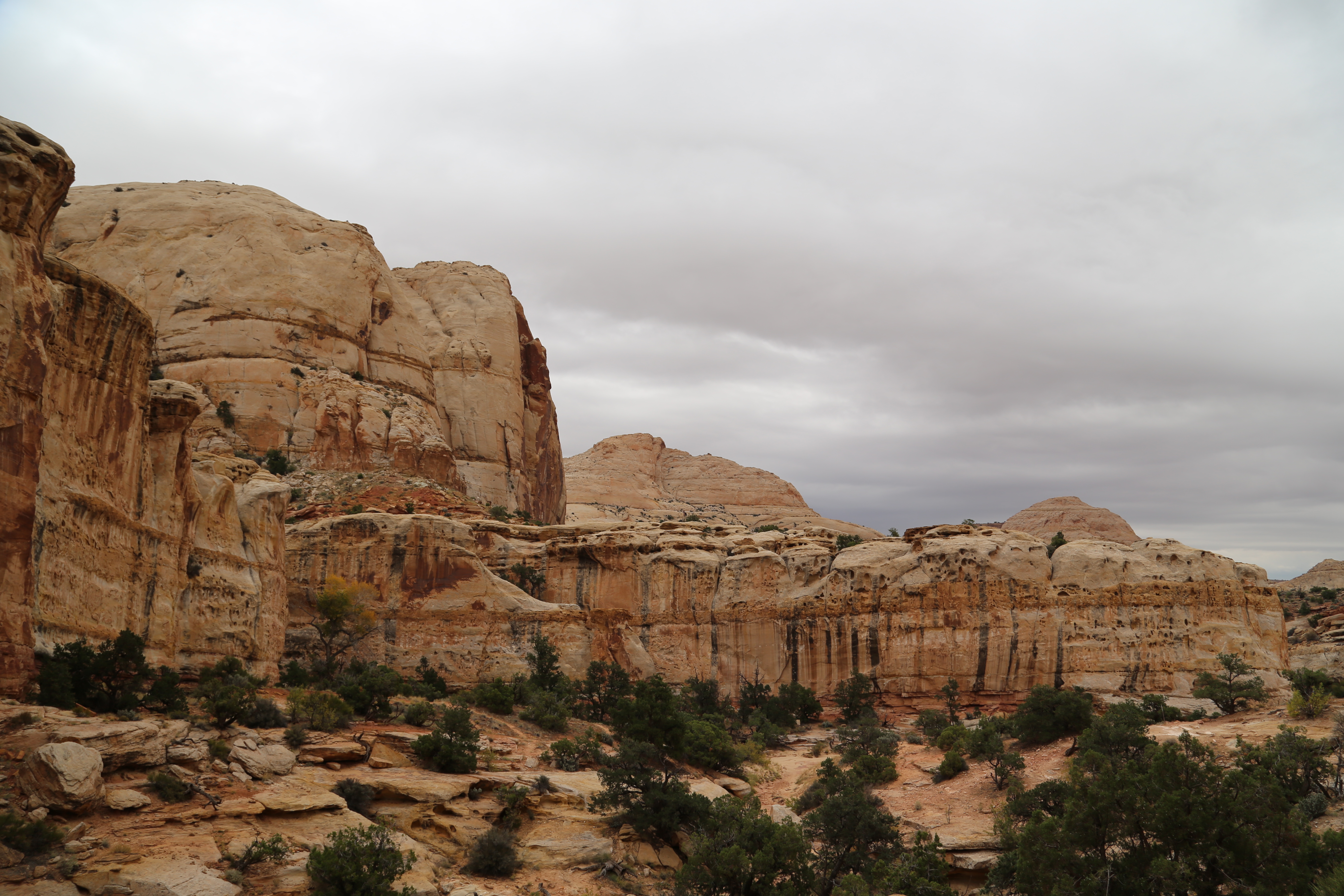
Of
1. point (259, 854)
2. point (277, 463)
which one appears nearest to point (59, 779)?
point (259, 854)

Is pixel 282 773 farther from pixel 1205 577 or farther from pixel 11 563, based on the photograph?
pixel 1205 577

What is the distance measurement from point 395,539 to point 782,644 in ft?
83.3

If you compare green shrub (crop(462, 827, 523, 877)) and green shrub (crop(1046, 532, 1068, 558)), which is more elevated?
green shrub (crop(1046, 532, 1068, 558))

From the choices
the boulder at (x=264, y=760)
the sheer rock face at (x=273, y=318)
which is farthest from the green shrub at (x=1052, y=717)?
the sheer rock face at (x=273, y=318)

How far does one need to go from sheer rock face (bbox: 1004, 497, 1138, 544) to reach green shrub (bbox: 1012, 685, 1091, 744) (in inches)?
4904

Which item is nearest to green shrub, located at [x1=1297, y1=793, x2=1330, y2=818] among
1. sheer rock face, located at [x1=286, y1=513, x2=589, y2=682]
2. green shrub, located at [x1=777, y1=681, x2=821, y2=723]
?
green shrub, located at [x1=777, y1=681, x2=821, y2=723]

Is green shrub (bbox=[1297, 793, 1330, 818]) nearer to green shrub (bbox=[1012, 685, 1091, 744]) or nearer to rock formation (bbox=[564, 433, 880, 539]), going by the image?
green shrub (bbox=[1012, 685, 1091, 744])

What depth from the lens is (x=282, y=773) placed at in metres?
23.8

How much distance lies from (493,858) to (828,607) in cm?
3823

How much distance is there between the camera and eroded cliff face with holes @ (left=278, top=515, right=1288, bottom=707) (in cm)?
5019

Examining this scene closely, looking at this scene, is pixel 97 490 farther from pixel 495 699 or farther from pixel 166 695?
pixel 495 699

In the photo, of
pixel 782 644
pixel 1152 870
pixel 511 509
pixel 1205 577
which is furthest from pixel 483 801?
pixel 511 509

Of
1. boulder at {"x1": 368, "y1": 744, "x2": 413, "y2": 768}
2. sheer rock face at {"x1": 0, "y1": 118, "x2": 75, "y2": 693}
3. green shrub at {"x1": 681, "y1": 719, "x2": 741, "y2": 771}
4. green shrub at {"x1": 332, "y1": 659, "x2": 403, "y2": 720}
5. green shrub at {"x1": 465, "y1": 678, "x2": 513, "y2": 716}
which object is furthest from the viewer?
green shrub at {"x1": 465, "y1": 678, "x2": 513, "y2": 716}

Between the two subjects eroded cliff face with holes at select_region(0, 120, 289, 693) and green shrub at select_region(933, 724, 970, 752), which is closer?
eroded cliff face with holes at select_region(0, 120, 289, 693)
